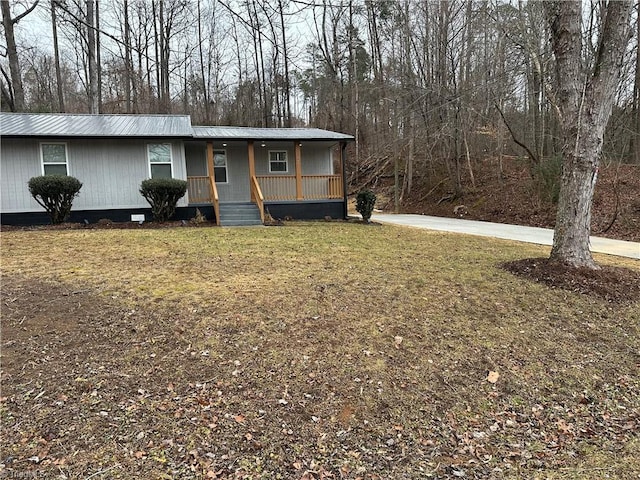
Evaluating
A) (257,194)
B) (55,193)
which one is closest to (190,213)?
(257,194)

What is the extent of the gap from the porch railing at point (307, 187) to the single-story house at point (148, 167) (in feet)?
0.11

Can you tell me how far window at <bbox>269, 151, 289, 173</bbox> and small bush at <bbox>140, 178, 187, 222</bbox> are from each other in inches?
175

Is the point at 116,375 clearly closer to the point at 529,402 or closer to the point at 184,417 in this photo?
the point at 184,417

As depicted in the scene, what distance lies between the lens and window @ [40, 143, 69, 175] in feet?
39.1

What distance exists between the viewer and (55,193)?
36.5 ft

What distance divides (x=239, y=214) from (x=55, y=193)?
493 centimetres

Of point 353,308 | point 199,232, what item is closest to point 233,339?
point 353,308

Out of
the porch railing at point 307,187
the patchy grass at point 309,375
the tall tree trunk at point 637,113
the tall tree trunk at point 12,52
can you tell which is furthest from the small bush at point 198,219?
the tall tree trunk at point 637,113

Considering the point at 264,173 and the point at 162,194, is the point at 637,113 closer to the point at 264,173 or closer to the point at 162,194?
the point at 264,173

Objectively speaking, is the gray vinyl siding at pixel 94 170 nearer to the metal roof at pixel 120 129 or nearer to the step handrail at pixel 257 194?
the metal roof at pixel 120 129

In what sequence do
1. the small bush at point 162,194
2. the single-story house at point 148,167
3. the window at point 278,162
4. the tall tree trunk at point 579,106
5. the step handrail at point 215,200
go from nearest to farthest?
the tall tree trunk at point 579,106, the single-story house at point 148,167, the small bush at point 162,194, the step handrail at point 215,200, the window at point 278,162

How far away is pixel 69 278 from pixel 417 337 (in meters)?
4.32

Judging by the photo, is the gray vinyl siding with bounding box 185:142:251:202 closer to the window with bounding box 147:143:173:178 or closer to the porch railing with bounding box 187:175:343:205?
the porch railing with bounding box 187:175:343:205

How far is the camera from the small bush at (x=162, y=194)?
11828 millimetres
